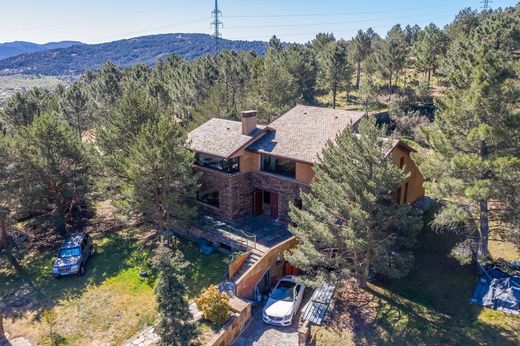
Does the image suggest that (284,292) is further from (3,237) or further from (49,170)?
(3,237)

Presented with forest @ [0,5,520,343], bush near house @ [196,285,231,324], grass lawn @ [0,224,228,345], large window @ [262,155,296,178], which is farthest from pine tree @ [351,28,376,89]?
bush near house @ [196,285,231,324]

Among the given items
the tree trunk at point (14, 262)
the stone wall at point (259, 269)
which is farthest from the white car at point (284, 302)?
the tree trunk at point (14, 262)

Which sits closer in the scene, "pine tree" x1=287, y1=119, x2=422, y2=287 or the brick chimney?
"pine tree" x1=287, y1=119, x2=422, y2=287

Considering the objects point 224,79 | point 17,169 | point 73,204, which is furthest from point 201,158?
point 224,79

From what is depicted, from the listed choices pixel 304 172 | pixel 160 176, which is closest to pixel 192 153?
pixel 160 176

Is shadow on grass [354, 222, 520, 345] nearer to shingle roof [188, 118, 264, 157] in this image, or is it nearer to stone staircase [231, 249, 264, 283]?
stone staircase [231, 249, 264, 283]

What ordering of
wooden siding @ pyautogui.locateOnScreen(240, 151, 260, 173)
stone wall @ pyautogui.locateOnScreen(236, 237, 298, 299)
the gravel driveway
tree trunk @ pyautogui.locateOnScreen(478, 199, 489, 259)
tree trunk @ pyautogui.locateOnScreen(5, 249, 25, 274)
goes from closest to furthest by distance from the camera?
the gravel driveway, tree trunk @ pyautogui.locateOnScreen(478, 199, 489, 259), stone wall @ pyautogui.locateOnScreen(236, 237, 298, 299), tree trunk @ pyautogui.locateOnScreen(5, 249, 25, 274), wooden siding @ pyautogui.locateOnScreen(240, 151, 260, 173)
